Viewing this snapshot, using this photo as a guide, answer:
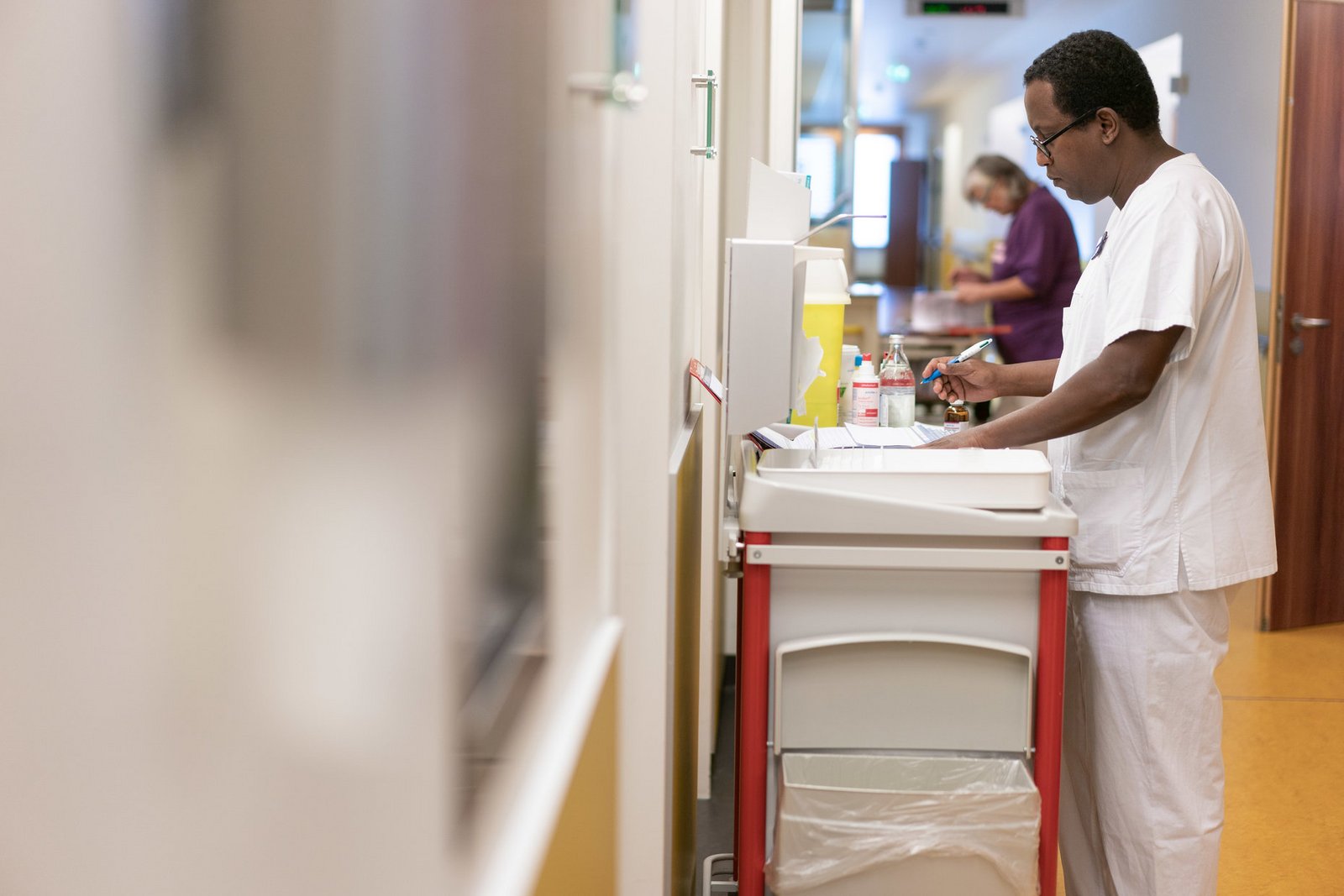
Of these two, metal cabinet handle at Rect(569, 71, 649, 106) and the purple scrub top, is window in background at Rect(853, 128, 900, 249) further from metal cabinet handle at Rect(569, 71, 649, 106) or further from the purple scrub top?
metal cabinet handle at Rect(569, 71, 649, 106)

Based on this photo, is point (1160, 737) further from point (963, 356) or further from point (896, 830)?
point (963, 356)

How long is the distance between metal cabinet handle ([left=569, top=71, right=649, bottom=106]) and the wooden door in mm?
3635

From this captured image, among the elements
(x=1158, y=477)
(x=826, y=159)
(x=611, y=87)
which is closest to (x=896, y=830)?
(x=1158, y=477)

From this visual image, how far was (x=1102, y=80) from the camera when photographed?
189cm

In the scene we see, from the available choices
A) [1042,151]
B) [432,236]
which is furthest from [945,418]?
[432,236]

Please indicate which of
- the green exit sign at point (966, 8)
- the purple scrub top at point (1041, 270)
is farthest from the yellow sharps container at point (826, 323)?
the green exit sign at point (966, 8)

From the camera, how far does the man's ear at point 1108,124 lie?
1.90m

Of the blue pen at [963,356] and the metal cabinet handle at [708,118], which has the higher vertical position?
the metal cabinet handle at [708,118]

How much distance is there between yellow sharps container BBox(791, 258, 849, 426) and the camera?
2439mm

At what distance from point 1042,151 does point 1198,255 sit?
372 mm

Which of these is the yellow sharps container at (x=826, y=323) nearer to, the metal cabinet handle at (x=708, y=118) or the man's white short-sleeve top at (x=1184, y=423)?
the metal cabinet handle at (x=708, y=118)

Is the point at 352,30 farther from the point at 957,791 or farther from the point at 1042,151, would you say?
the point at 1042,151

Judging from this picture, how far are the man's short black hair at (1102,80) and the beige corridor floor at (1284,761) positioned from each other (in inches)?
30.8

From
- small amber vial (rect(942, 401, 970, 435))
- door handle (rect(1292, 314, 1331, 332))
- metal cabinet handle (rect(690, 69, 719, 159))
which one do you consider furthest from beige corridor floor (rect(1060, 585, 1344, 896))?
metal cabinet handle (rect(690, 69, 719, 159))
